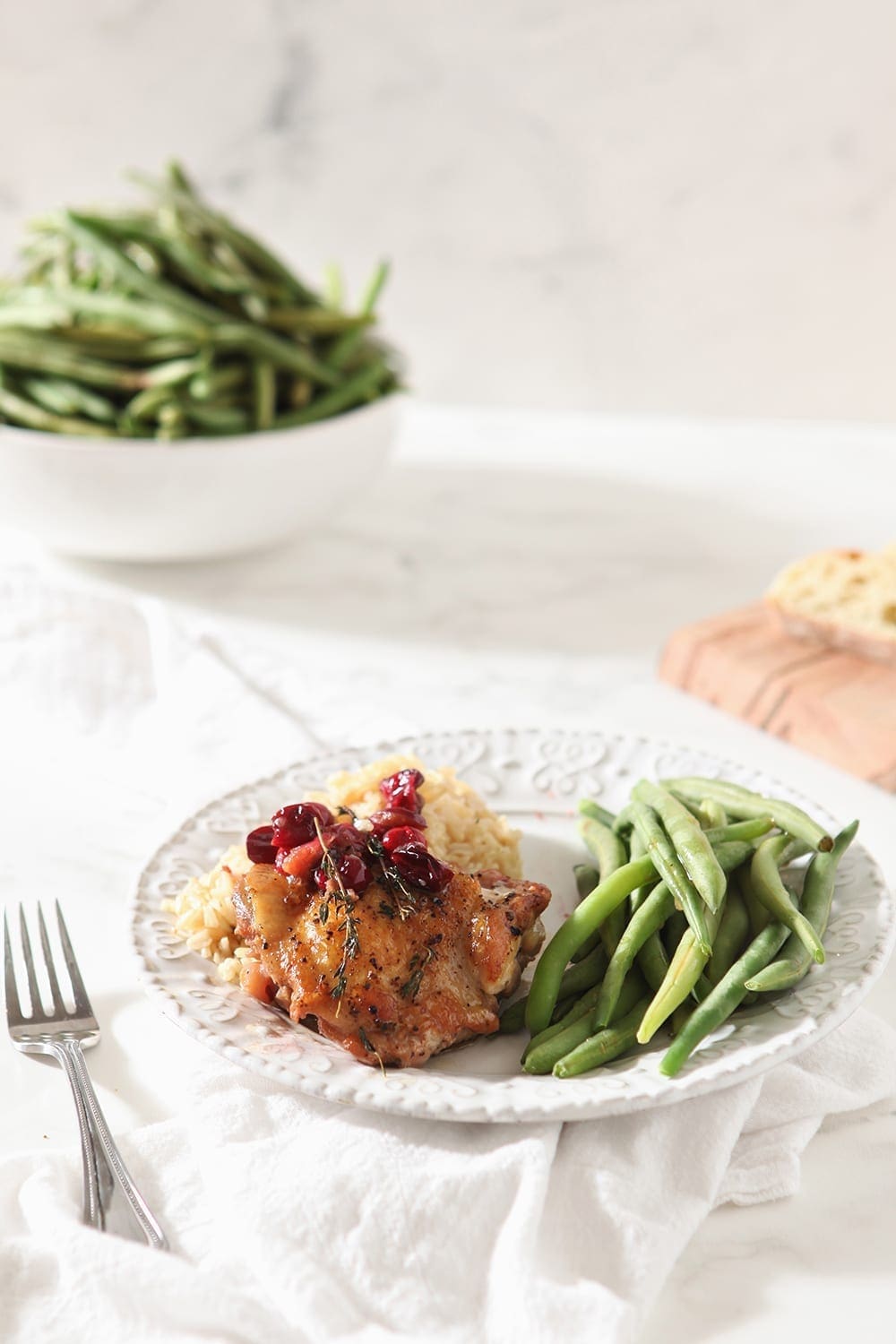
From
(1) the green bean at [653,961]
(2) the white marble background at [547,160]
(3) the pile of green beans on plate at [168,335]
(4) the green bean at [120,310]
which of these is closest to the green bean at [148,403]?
(3) the pile of green beans on plate at [168,335]

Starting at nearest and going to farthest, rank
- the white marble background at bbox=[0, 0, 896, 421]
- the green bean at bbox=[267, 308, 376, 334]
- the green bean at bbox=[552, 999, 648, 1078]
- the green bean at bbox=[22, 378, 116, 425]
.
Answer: the green bean at bbox=[552, 999, 648, 1078], the green bean at bbox=[22, 378, 116, 425], the green bean at bbox=[267, 308, 376, 334], the white marble background at bbox=[0, 0, 896, 421]

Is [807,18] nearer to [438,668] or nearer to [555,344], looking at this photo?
[555,344]

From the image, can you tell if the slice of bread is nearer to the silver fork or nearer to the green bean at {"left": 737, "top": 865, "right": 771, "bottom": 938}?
the green bean at {"left": 737, "top": 865, "right": 771, "bottom": 938}

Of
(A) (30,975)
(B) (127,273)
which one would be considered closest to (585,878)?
(A) (30,975)

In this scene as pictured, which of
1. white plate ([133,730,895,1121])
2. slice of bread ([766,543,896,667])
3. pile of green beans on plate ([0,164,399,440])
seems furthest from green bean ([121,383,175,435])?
slice of bread ([766,543,896,667])

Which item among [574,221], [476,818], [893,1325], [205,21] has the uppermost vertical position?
[205,21]

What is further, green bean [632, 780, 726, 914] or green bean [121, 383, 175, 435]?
green bean [121, 383, 175, 435]

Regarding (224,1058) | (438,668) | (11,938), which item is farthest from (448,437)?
(224,1058)
